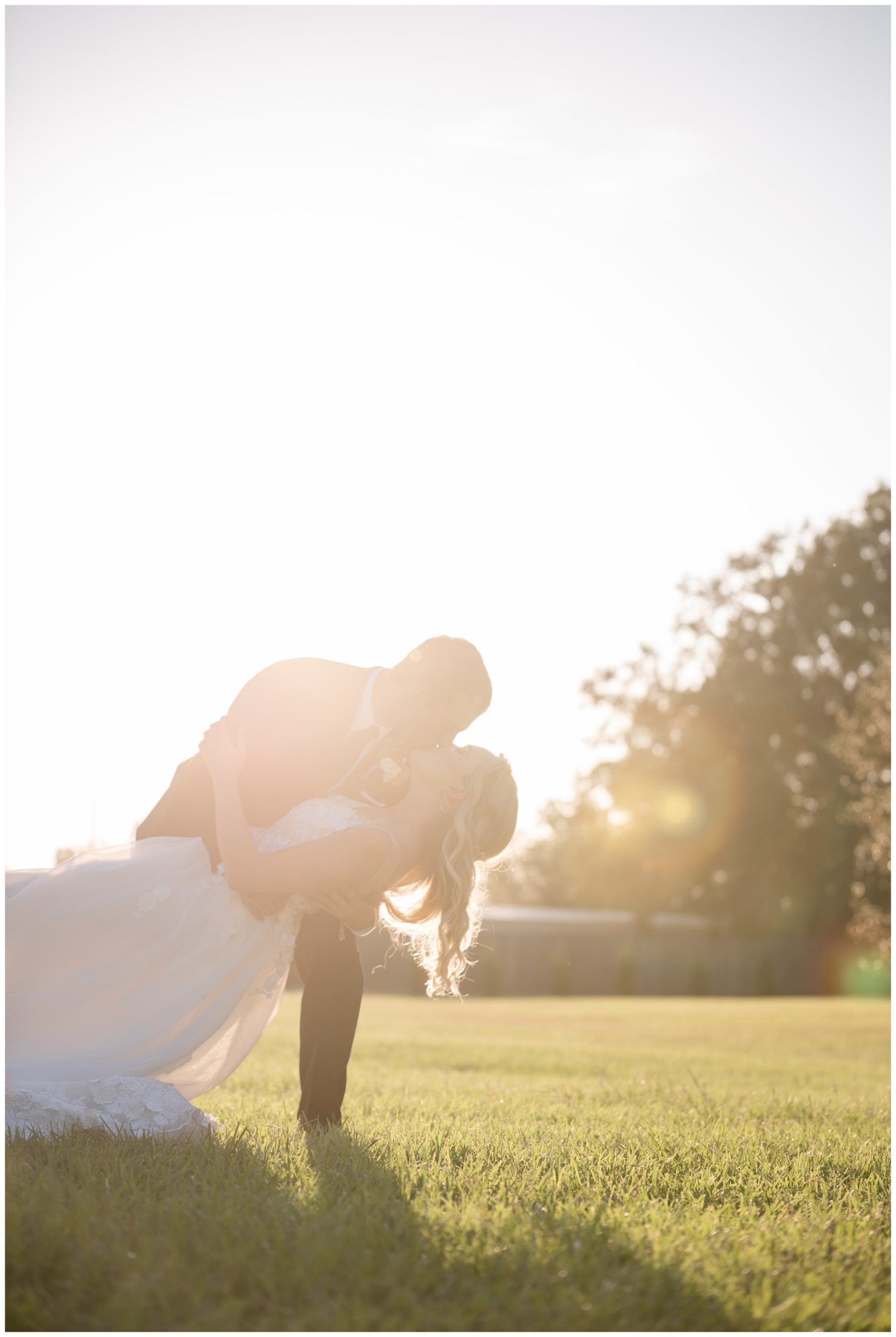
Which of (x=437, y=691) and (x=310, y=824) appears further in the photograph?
(x=437, y=691)

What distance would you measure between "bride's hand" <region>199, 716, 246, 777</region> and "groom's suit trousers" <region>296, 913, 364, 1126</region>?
667 mm

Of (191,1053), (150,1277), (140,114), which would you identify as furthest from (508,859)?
(140,114)

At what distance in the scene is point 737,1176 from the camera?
3.65m

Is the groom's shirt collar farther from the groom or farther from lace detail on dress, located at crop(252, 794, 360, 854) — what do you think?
lace detail on dress, located at crop(252, 794, 360, 854)

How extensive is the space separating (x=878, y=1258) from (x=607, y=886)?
44.0 metres

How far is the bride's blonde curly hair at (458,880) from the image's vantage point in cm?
437

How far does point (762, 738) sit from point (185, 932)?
3656cm

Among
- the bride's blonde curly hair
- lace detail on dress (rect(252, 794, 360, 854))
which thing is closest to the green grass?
the bride's blonde curly hair

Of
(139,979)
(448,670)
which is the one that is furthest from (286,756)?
(139,979)

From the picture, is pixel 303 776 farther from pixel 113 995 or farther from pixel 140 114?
pixel 140 114

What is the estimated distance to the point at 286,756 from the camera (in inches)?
174

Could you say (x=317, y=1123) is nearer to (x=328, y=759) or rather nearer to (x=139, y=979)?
(x=139, y=979)

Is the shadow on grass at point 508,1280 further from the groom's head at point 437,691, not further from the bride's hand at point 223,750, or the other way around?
the groom's head at point 437,691

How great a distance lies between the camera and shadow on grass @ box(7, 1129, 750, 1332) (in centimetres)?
214
